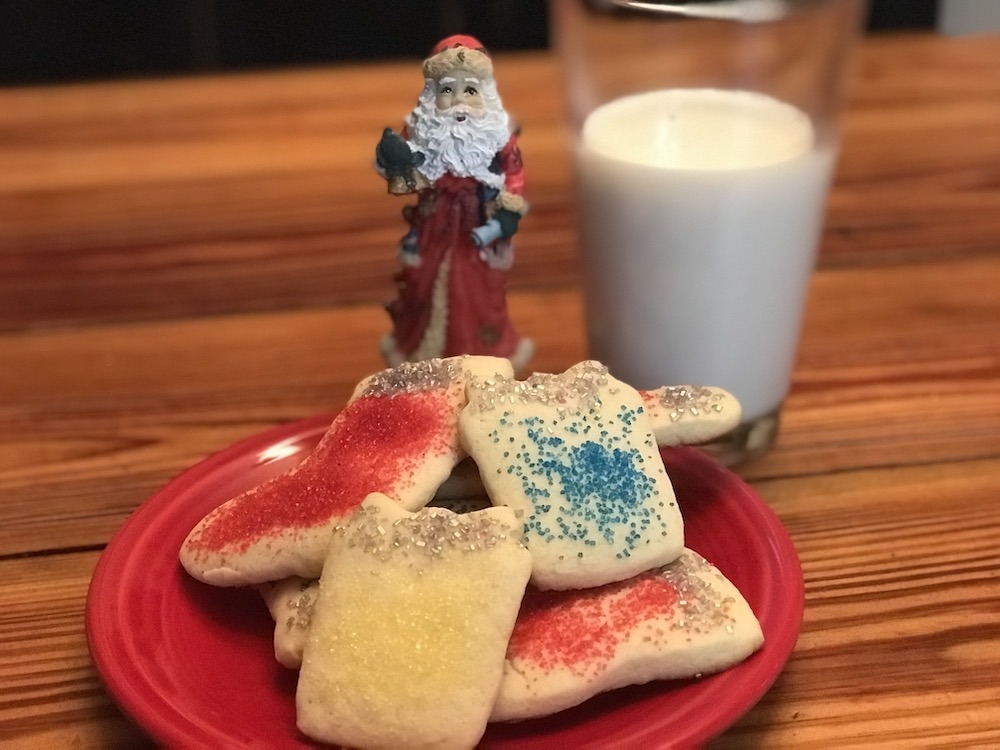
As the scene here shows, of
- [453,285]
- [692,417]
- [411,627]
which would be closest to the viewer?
[411,627]

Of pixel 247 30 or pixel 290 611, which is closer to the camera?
pixel 290 611

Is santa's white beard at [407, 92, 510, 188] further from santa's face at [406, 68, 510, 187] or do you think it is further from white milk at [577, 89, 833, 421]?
white milk at [577, 89, 833, 421]

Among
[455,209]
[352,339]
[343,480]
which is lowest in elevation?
[352,339]

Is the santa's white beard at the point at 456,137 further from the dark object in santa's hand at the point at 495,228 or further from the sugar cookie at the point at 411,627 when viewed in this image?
the sugar cookie at the point at 411,627

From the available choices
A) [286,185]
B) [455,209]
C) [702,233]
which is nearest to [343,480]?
[455,209]

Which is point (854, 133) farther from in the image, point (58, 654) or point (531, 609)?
point (58, 654)

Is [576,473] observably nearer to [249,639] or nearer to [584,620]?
[584,620]

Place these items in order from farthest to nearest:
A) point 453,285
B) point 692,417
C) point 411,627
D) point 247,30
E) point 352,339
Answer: point 247,30 → point 352,339 → point 453,285 → point 692,417 → point 411,627
